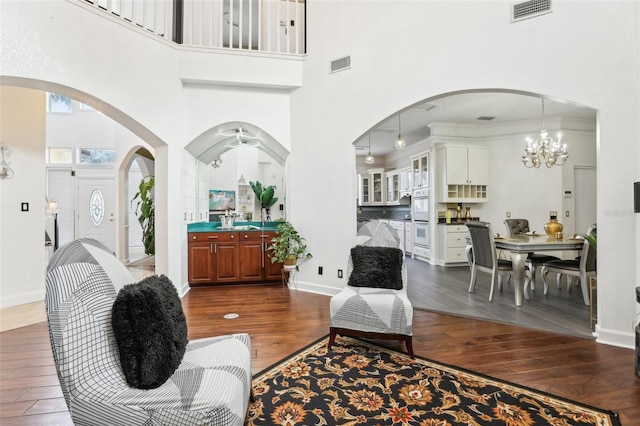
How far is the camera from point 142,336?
4.16ft

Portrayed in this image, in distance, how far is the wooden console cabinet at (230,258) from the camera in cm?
482

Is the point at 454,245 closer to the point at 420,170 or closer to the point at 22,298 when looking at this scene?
the point at 420,170

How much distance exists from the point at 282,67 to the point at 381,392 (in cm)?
423

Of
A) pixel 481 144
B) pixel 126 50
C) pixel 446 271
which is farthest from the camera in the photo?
pixel 481 144

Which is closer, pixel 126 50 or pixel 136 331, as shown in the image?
pixel 136 331

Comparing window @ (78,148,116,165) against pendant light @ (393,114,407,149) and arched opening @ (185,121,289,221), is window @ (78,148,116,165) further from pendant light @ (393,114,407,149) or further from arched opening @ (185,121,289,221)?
pendant light @ (393,114,407,149)

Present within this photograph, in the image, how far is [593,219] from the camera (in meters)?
6.20

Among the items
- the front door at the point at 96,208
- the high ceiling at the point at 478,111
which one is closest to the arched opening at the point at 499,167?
the high ceiling at the point at 478,111

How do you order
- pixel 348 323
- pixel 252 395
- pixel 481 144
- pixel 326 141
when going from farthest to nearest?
pixel 481 144, pixel 326 141, pixel 348 323, pixel 252 395

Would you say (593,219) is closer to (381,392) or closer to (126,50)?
(381,392)

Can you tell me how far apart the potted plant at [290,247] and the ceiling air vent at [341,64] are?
2286 mm

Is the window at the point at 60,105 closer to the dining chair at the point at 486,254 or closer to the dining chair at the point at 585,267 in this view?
the dining chair at the point at 486,254

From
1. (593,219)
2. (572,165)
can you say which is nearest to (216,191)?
(572,165)

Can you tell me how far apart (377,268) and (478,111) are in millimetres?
4437
